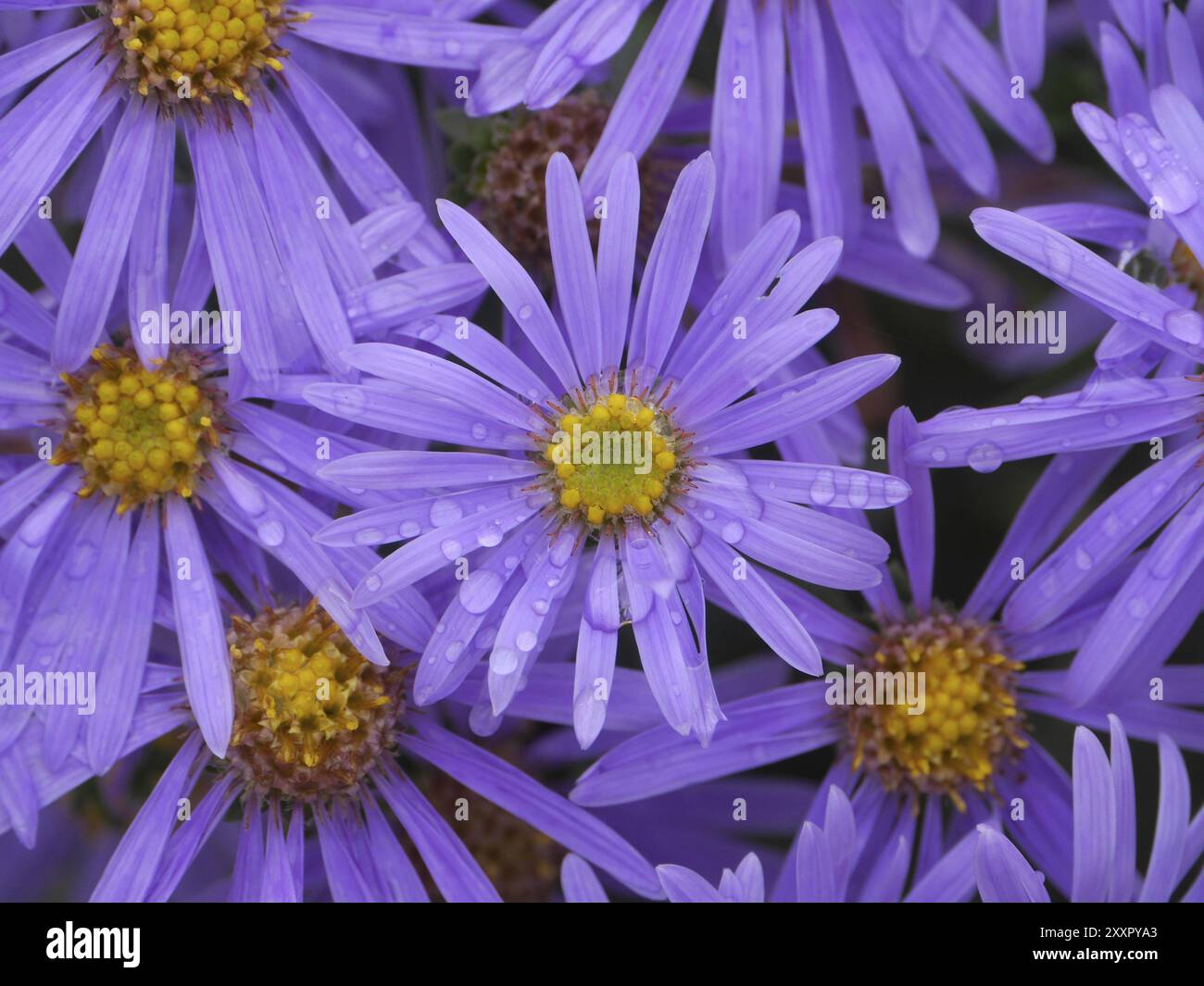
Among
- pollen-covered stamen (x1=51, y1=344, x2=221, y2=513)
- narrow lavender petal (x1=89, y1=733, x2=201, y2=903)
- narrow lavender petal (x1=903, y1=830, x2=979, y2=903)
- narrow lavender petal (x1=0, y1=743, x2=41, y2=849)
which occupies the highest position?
pollen-covered stamen (x1=51, y1=344, x2=221, y2=513)

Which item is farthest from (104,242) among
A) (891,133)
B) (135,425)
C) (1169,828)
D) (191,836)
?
(1169,828)

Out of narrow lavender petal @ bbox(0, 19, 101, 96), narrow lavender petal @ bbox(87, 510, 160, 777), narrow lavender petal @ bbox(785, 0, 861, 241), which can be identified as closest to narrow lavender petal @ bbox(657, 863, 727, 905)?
narrow lavender petal @ bbox(87, 510, 160, 777)

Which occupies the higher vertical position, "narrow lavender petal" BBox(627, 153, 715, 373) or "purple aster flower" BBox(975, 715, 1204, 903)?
"narrow lavender petal" BBox(627, 153, 715, 373)

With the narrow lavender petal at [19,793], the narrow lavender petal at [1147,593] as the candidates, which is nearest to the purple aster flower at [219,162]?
the narrow lavender petal at [19,793]

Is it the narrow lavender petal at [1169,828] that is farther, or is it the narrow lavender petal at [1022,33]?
the narrow lavender petal at [1022,33]

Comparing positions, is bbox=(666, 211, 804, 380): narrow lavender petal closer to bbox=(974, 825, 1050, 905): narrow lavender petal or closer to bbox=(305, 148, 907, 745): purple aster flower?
bbox=(305, 148, 907, 745): purple aster flower

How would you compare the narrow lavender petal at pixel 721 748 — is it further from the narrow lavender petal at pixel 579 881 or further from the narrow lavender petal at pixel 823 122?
the narrow lavender petal at pixel 823 122

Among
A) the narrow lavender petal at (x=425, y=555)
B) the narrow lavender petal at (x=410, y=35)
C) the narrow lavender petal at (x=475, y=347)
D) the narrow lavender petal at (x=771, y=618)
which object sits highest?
the narrow lavender petal at (x=410, y=35)
